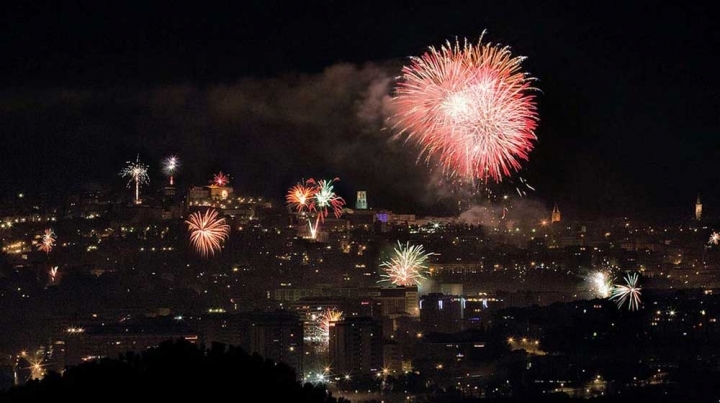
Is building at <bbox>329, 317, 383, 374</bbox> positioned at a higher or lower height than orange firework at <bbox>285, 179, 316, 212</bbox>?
lower

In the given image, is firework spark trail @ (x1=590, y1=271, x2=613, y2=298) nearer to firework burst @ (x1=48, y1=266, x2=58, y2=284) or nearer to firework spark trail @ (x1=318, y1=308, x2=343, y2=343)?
firework spark trail @ (x1=318, y1=308, x2=343, y2=343)

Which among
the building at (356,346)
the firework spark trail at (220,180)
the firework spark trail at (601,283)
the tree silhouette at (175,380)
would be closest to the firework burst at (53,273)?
the firework spark trail at (220,180)

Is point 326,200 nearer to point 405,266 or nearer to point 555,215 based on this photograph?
point 405,266

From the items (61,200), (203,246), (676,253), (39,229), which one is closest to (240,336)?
(203,246)

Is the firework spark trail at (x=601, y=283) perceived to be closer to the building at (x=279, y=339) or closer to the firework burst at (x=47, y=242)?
the building at (x=279, y=339)

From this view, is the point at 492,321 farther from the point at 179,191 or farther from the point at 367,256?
the point at 179,191

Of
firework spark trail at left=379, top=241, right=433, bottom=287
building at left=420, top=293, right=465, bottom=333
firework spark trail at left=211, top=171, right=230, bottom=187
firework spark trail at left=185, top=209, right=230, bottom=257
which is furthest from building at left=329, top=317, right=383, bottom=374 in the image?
firework spark trail at left=211, top=171, right=230, bottom=187
